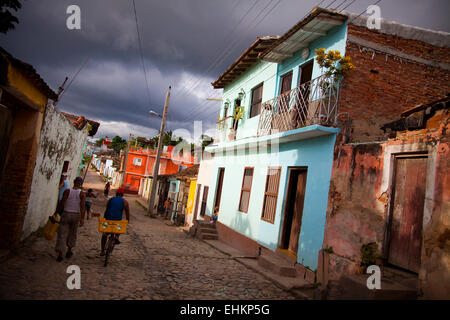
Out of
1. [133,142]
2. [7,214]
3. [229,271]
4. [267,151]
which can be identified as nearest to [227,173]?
[267,151]

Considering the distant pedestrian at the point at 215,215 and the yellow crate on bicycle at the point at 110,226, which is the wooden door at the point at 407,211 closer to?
the yellow crate on bicycle at the point at 110,226

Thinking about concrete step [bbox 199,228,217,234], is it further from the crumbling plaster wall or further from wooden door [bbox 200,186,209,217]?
the crumbling plaster wall

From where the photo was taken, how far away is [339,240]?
582 centimetres

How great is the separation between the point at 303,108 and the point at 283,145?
1188 millimetres

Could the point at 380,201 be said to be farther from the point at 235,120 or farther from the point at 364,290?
the point at 235,120

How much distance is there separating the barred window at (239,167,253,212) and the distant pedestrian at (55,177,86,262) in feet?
19.0

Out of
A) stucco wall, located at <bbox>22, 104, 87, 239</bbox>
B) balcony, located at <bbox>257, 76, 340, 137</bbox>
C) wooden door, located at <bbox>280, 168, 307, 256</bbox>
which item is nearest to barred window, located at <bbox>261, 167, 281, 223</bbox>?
wooden door, located at <bbox>280, 168, 307, 256</bbox>

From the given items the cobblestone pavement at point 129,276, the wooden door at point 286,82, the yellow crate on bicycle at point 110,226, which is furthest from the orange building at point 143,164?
the yellow crate on bicycle at point 110,226

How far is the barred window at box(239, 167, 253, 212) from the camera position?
34.5 feet

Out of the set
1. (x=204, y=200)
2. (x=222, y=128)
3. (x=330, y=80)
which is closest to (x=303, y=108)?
(x=330, y=80)

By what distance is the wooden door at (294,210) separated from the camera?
301 inches

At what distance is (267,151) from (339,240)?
4282 mm

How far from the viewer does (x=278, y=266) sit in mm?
6770

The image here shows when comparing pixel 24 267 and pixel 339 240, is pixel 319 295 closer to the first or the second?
pixel 339 240
